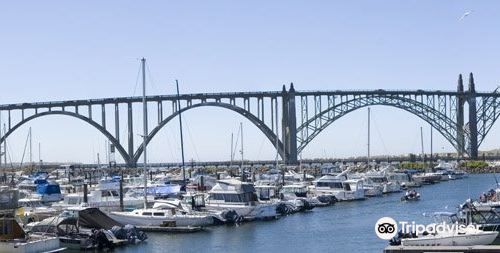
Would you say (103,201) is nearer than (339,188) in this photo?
Yes

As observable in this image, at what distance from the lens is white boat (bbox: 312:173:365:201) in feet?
207

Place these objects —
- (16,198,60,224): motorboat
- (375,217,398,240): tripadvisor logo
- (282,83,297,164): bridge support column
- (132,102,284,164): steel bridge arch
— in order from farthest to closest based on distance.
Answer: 1. (282,83,297,164): bridge support column
2. (132,102,284,164): steel bridge arch
3. (16,198,60,224): motorboat
4. (375,217,398,240): tripadvisor logo

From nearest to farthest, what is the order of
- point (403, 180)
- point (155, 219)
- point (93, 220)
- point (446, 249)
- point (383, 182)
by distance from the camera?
1. point (446, 249)
2. point (93, 220)
3. point (155, 219)
4. point (383, 182)
5. point (403, 180)

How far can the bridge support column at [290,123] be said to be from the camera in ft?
351

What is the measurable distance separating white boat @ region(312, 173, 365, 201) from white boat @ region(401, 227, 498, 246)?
33.3m

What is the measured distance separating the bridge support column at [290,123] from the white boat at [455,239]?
77.8 meters

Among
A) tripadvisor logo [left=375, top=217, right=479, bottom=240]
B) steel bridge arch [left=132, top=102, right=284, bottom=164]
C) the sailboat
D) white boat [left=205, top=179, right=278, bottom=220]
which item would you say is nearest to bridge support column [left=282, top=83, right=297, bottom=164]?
steel bridge arch [left=132, top=102, right=284, bottom=164]

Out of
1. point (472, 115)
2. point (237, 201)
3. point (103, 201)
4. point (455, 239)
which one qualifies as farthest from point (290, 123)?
point (455, 239)

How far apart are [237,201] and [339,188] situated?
60.3ft

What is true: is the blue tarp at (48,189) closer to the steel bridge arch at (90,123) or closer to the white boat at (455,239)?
the white boat at (455,239)

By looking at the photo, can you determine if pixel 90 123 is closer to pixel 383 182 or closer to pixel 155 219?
pixel 383 182

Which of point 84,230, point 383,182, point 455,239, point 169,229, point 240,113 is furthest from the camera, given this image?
point 240,113

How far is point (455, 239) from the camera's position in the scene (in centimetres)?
2841

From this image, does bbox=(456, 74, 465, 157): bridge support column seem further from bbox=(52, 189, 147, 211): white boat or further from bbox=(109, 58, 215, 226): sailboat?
bbox=(109, 58, 215, 226): sailboat
